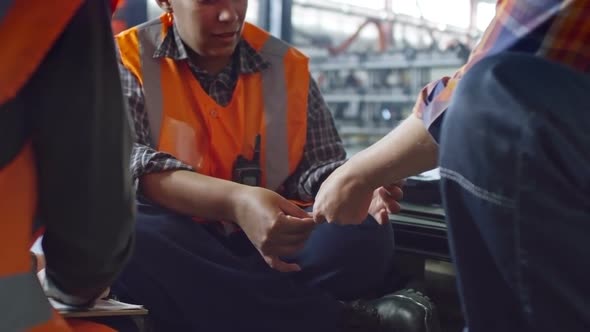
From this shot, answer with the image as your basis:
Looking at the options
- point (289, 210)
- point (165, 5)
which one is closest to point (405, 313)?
point (289, 210)

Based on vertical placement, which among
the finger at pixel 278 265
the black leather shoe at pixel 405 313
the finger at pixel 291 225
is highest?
the finger at pixel 291 225

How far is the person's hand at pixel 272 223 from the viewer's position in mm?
920

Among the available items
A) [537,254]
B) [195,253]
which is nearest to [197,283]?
[195,253]

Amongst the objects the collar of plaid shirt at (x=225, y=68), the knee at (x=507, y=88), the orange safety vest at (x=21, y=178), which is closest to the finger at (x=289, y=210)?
the collar of plaid shirt at (x=225, y=68)

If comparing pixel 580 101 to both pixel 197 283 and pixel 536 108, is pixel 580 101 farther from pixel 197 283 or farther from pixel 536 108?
pixel 197 283

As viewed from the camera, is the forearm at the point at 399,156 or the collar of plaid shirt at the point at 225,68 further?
the collar of plaid shirt at the point at 225,68

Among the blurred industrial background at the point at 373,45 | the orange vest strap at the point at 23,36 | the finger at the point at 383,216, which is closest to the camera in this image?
the orange vest strap at the point at 23,36

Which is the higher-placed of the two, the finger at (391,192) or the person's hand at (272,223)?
the finger at (391,192)

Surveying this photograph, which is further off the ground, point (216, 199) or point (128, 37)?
Answer: point (128, 37)

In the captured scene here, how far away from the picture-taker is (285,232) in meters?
0.93

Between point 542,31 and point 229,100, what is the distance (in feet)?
2.13

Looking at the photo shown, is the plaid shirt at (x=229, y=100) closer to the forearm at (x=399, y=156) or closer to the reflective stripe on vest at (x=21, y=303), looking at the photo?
the forearm at (x=399, y=156)

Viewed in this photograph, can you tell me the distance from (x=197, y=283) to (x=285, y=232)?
17 centimetres

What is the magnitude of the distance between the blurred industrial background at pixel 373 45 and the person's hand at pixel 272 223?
1.07m
